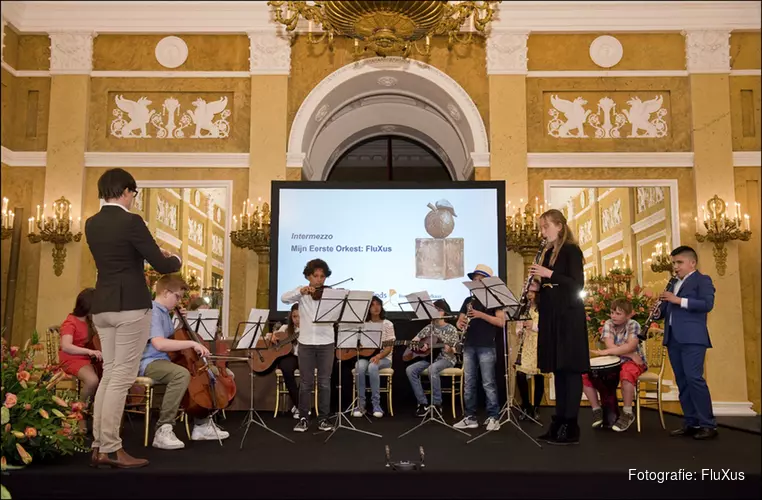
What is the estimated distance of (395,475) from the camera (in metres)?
4.25

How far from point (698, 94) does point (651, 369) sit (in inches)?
156

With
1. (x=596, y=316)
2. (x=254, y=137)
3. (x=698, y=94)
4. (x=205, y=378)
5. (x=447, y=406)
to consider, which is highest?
(x=698, y=94)

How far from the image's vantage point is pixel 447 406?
352 inches

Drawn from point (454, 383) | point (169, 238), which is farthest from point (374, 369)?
point (169, 238)

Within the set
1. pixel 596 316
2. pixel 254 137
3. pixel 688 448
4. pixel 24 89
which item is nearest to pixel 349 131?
pixel 254 137

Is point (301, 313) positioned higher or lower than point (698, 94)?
lower

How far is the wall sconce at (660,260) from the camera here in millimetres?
9484

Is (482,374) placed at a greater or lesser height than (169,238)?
lesser

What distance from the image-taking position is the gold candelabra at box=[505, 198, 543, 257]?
9.25 meters

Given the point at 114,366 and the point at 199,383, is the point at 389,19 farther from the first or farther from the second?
the point at 114,366

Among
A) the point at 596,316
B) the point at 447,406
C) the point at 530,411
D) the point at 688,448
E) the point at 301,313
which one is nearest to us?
the point at 688,448

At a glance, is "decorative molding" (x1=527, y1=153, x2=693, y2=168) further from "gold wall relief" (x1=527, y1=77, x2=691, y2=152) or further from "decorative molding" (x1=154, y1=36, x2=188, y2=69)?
"decorative molding" (x1=154, y1=36, x2=188, y2=69)

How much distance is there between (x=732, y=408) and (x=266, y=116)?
24.8ft

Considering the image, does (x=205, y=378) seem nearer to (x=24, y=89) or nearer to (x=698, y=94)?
(x=24, y=89)
